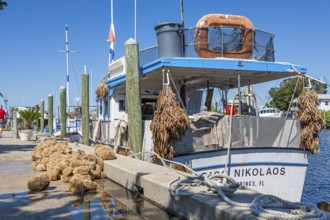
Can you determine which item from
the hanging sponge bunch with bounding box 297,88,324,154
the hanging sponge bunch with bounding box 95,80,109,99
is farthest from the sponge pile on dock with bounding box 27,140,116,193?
the hanging sponge bunch with bounding box 95,80,109,99

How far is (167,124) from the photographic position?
8.11 meters

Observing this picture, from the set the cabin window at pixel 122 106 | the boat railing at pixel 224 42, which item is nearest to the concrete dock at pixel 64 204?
the boat railing at pixel 224 42

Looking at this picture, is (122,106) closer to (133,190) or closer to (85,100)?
(85,100)

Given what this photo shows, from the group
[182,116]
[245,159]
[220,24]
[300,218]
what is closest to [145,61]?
[220,24]

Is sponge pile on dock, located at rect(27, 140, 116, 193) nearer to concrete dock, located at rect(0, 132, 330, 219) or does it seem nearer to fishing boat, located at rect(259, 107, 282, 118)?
concrete dock, located at rect(0, 132, 330, 219)

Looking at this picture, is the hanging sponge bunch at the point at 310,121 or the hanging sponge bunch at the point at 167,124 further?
the hanging sponge bunch at the point at 310,121

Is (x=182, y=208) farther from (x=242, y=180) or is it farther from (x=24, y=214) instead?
(x=242, y=180)

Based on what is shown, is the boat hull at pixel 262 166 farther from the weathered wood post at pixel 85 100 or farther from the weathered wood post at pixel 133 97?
the weathered wood post at pixel 85 100

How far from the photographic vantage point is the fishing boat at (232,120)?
8609 millimetres

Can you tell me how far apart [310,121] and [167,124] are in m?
3.68

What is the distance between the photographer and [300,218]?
3.29 metres

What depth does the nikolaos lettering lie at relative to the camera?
871 centimetres

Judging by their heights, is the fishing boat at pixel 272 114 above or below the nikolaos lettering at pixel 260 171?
above

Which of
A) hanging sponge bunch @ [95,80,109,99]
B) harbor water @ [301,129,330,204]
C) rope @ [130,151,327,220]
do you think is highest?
hanging sponge bunch @ [95,80,109,99]
